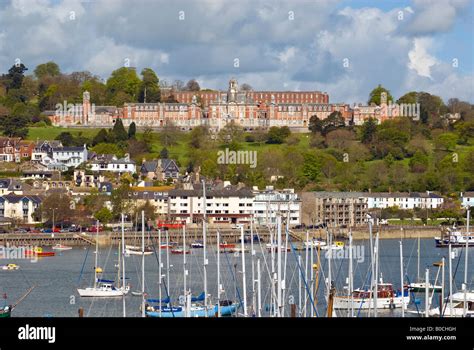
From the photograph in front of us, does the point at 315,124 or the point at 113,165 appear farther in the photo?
the point at 315,124

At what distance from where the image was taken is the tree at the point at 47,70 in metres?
61.3

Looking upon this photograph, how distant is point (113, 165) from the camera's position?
4116cm

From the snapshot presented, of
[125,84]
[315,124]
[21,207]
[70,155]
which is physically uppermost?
[125,84]

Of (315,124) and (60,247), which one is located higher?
(315,124)

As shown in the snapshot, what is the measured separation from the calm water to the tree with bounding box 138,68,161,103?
30592 mm

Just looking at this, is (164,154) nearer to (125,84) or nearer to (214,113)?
(214,113)

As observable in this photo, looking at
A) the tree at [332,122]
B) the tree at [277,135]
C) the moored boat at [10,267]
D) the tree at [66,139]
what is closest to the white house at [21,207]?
the moored boat at [10,267]

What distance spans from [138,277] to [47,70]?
148 ft

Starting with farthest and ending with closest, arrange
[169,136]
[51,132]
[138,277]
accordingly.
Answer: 1. [51,132]
2. [169,136]
3. [138,277]

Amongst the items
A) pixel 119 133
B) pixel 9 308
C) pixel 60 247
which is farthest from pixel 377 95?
pixel 9 308

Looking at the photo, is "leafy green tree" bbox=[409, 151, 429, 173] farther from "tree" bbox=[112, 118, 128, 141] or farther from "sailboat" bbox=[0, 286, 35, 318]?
"sailboat" bbox=[0, 286, 35, 318]

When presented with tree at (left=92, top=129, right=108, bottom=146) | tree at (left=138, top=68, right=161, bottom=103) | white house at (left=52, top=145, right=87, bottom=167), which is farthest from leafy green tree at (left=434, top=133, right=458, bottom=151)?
tree at (left=138, top=68, right=161, bottom=103)

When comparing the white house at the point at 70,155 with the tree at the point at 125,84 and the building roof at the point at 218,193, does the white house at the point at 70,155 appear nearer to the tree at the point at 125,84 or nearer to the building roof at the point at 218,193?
the building roof at the point at 218,193
